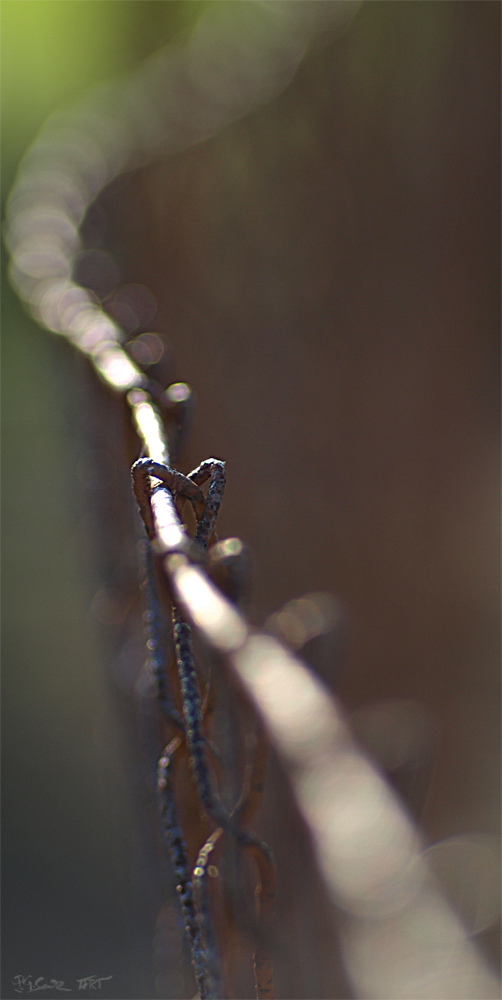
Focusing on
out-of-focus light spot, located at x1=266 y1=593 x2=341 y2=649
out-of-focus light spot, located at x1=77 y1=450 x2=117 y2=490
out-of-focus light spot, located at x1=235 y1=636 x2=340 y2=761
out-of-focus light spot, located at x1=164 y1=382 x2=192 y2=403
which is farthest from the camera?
out-of-focus light spot, located at x1=77 y1=450 x2=117 y2=490

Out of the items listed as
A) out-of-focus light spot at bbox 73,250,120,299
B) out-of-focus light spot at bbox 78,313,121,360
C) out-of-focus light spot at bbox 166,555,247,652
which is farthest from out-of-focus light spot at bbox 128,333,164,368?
out-of-focus light spot at bbox 166,555,247,652

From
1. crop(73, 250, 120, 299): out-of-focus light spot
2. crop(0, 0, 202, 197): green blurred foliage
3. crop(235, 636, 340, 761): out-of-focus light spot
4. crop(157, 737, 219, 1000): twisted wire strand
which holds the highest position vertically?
crop(0, 0, 202, 197): green blurred foliage

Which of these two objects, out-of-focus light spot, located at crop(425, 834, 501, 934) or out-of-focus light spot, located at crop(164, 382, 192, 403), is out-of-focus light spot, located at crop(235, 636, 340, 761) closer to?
out-of-focus light spot, located at crop(164, 382, 192, 403)

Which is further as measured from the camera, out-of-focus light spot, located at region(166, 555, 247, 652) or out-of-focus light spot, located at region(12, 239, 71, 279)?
out-of-focus light spot, located at region(12, 239, 71, 279)

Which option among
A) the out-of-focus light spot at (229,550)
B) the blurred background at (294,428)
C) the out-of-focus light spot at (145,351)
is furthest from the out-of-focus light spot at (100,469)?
the out-of-focus light spot at (229,550)

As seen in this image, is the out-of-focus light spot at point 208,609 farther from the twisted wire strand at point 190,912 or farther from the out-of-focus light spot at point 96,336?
the out-of-focus light spot at point 96,336

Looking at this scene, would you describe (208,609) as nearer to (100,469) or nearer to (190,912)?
(190,912)
